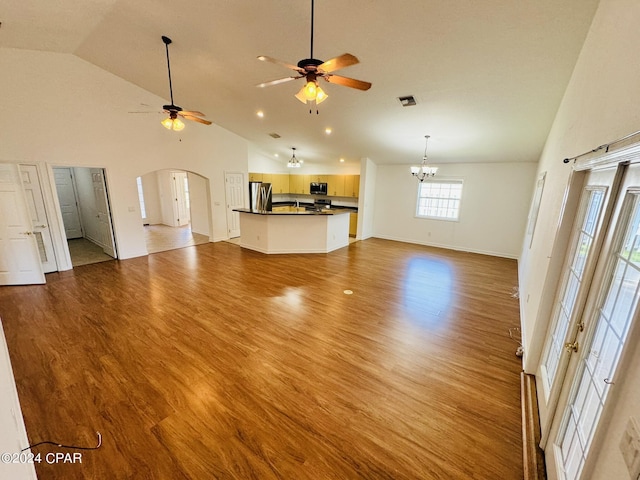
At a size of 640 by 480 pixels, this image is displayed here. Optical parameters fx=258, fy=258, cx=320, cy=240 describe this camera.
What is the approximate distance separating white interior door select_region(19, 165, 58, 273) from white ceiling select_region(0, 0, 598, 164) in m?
2.06

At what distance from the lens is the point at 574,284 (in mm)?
1800

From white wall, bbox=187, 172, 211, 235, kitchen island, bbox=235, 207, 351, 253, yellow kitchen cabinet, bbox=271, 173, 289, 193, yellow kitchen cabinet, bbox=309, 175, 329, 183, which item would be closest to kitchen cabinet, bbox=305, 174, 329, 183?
yellow kitchen cabinet, bbox=309, 175, 329, 183

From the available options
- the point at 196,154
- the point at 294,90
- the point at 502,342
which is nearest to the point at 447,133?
the point at 294,90

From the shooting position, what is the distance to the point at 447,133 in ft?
17.1

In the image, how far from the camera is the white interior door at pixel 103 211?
5706 millimetres

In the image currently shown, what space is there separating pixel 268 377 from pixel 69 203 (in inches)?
342

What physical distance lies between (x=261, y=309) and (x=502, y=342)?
3.08m

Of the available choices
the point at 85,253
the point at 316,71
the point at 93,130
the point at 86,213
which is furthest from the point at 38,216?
the point at 316,71

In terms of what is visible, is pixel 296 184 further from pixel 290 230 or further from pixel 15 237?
pixel 15 237

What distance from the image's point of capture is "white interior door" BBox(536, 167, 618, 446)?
4.62ft

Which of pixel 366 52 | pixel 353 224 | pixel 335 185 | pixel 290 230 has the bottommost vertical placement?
pixel 353 224

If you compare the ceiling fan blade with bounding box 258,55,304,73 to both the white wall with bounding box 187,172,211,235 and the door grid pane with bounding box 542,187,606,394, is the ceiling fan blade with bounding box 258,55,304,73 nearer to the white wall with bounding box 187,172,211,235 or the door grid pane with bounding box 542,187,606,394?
the door grid pane with bounding box 542,187,606,394

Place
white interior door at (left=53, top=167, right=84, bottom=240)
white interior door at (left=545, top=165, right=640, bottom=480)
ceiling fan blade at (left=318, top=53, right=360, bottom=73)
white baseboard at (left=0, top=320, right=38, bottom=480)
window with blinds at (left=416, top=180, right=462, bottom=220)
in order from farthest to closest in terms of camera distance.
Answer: window with blinds at (left=416, top=180, right=462, bottom=220) < white interior door at (left=53, top=167, right=84, bottom=240) < ceiling fan blade at (left=318, top=53, right=360, bottom=73) < white interior door at (left=545, top=165, right=640, bottom=480) < white baseboard at (left=0, top=320, right=38, bottom=480)

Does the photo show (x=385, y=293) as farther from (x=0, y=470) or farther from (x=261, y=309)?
(x=0, y=470)
